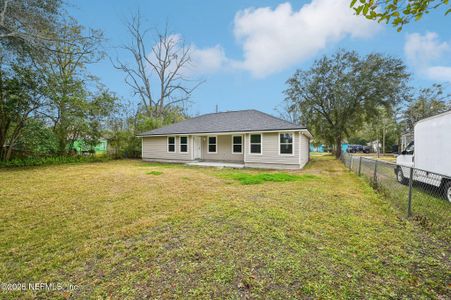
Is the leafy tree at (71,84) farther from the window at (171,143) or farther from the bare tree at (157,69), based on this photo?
the bare tree at (157,69)

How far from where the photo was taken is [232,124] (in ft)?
44.8

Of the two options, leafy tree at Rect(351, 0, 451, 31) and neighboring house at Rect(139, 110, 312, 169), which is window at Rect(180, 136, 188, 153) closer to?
neighboring house at Rect(139, 110, 312, 169)

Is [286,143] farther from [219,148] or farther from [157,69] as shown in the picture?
[157,69]

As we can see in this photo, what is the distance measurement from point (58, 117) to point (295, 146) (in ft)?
50.4

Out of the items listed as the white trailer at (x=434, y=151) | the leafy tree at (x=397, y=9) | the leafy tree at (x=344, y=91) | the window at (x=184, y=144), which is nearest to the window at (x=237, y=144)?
the window at (x=184, y=144)

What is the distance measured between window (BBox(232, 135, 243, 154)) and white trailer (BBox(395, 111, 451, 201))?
28.3ft

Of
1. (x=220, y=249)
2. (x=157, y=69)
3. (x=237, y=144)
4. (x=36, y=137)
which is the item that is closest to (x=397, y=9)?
(x=220, y=249)

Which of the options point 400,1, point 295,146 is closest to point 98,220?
point 400,1

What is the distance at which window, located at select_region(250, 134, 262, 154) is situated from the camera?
12023 millimetres

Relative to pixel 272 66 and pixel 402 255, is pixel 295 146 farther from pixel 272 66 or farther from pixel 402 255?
pixel 272 66

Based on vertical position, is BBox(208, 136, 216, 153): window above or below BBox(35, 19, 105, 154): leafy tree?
below

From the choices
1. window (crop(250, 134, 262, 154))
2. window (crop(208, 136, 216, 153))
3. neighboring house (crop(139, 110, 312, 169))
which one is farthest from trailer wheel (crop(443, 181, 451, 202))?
window (crop(208, 136, 216, 153))

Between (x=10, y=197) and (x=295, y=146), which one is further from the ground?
(x=295, y=146)

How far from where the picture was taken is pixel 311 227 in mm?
3445
